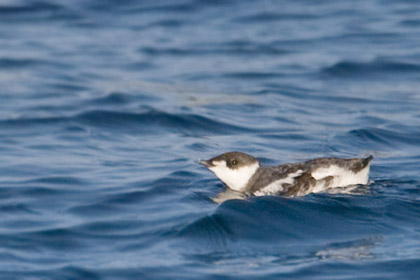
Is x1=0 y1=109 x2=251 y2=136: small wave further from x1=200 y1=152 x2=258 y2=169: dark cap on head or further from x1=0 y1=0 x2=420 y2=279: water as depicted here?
x1=200 y1=152 x2=258 y2=169: dark cap on head

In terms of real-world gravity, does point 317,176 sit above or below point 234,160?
below

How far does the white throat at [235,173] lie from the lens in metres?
9.70

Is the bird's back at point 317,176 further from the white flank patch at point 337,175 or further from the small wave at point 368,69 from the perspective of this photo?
the small wave at point 368,69

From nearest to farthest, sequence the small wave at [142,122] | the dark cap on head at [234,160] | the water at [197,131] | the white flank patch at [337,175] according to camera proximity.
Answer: the water at [197,131] < the white flank patch at [337,175] < the dark cap on head at [234,160] < the small wave at [142,122]

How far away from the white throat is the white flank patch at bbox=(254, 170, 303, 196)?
0.23 m

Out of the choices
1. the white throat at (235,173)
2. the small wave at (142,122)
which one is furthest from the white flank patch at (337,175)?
the small wave at (142,122)

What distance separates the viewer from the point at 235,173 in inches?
383

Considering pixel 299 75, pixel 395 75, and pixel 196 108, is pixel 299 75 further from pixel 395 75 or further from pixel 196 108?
pixel 196 108

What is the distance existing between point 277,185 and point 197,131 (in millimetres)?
4386

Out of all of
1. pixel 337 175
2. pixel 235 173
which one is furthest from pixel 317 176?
pixel 235 173

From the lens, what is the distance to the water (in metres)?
8.34

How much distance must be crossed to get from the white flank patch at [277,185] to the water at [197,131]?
261mm

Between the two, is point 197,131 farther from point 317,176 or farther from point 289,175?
point 317,176

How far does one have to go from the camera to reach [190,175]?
11.0 metres
